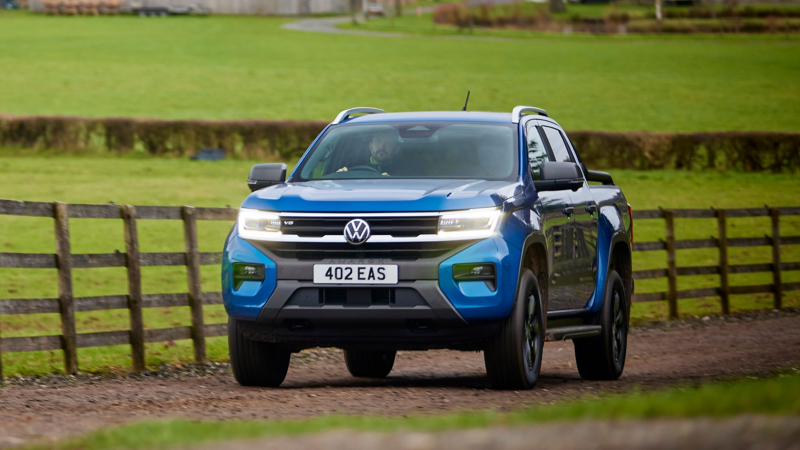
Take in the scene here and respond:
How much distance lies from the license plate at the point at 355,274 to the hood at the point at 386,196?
0.37m

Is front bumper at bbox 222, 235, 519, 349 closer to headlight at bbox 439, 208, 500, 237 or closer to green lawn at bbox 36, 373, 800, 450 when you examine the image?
headlight at bbox 439, 208, 500, 237

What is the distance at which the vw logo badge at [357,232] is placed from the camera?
24.7ft

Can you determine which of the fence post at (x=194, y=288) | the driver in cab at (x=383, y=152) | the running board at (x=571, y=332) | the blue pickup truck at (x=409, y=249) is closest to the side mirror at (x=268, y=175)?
the blue pickup truck at (x=409, y=249)

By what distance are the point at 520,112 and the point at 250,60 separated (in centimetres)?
5837

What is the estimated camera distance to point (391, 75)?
58312 millimetres

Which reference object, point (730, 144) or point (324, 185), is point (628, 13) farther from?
point (324, 185)

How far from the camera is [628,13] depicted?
97.2 m

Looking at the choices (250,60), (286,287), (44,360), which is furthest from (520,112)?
(250,60)

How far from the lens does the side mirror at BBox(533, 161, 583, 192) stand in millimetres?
8352

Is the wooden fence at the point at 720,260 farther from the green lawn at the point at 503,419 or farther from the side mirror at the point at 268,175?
the green lawn at the point at 503,419

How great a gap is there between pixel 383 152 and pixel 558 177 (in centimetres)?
133

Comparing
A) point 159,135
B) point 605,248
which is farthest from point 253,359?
point 159,135

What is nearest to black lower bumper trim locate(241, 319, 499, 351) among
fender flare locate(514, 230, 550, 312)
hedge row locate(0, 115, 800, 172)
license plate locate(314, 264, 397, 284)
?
license plate locate(314, 264, 397, 284)

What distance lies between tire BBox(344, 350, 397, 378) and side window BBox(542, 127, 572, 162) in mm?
2290
